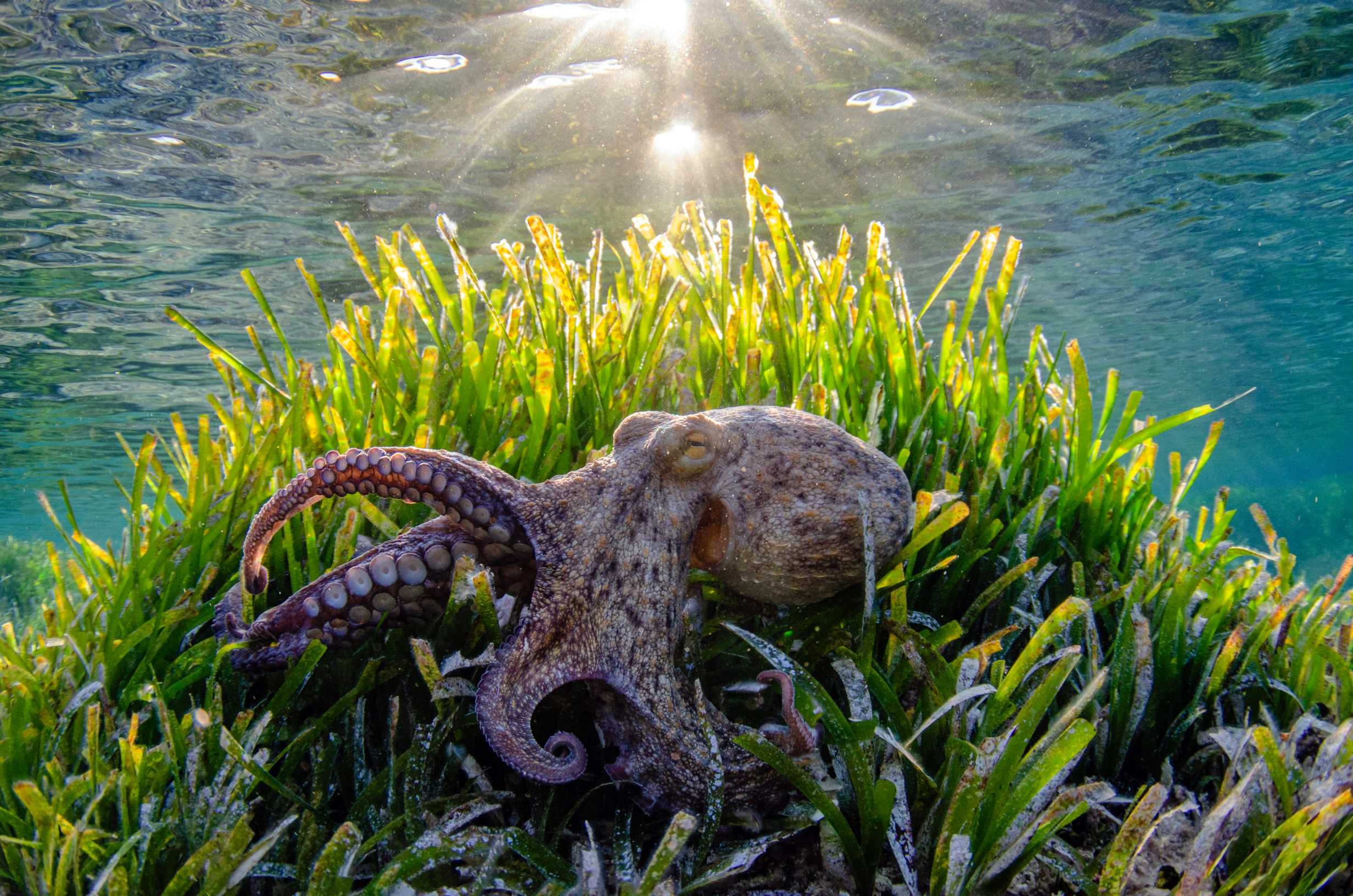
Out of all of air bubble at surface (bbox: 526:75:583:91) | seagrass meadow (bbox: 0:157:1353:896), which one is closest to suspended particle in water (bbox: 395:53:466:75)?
air bubble at surface (bbox: 526:75:583:91)

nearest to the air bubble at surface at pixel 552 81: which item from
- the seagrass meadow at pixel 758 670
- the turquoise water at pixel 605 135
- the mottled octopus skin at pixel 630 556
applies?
the turquoise water at pixel 605 135

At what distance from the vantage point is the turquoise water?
8.01 meters

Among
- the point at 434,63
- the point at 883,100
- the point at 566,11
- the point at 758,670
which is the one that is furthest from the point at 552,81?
the point at 758,670

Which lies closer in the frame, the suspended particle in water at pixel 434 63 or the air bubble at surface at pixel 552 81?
the suspended particle in water at pixel 434 63

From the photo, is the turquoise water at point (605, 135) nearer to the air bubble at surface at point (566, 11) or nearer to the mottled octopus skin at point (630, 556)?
the air bubble at surface at point (566, 11)

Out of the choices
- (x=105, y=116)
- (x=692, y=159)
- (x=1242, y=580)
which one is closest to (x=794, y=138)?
(x=692, y=159)

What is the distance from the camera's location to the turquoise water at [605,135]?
26.3 feet

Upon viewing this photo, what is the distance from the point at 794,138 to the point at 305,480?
34.4 feet

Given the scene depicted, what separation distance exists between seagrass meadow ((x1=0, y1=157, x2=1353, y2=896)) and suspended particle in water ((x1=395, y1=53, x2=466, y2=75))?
6534 mm

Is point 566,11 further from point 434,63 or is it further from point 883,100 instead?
point 883,100

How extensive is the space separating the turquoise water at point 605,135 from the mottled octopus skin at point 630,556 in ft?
25.2

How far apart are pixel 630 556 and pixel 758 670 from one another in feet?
1.84

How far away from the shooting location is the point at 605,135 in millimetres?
10000

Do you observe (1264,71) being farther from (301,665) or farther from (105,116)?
(105,116)
